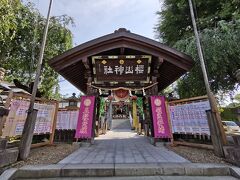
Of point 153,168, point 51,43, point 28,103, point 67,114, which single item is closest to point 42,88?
point 51,43

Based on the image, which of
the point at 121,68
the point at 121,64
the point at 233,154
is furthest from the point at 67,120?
the point at 233,154

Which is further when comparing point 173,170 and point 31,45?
point 31,45

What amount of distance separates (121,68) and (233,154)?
6345 mm

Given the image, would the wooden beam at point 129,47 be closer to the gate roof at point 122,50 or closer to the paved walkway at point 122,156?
the gate roof at point 122,50

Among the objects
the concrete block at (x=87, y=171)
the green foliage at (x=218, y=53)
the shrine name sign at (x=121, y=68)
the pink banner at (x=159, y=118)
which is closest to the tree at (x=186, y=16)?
the green foliage at (x=218, y=53)

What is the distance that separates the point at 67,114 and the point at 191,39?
9805mm

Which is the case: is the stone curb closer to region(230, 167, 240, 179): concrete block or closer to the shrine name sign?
region(230, 167, 240, 179): concrete block

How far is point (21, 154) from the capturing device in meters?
5.59

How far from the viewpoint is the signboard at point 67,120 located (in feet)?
31.4

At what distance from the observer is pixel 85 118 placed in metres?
8.84

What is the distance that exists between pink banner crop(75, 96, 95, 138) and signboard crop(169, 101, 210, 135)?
13.2 ft

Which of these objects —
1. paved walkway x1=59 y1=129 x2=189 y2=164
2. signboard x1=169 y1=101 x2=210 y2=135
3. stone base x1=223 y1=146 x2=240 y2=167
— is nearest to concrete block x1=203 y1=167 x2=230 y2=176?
stone base x1=223 y1=146 x2=240 y2=167

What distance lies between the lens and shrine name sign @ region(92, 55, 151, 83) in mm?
9367

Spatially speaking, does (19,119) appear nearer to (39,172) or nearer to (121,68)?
(39,172)
